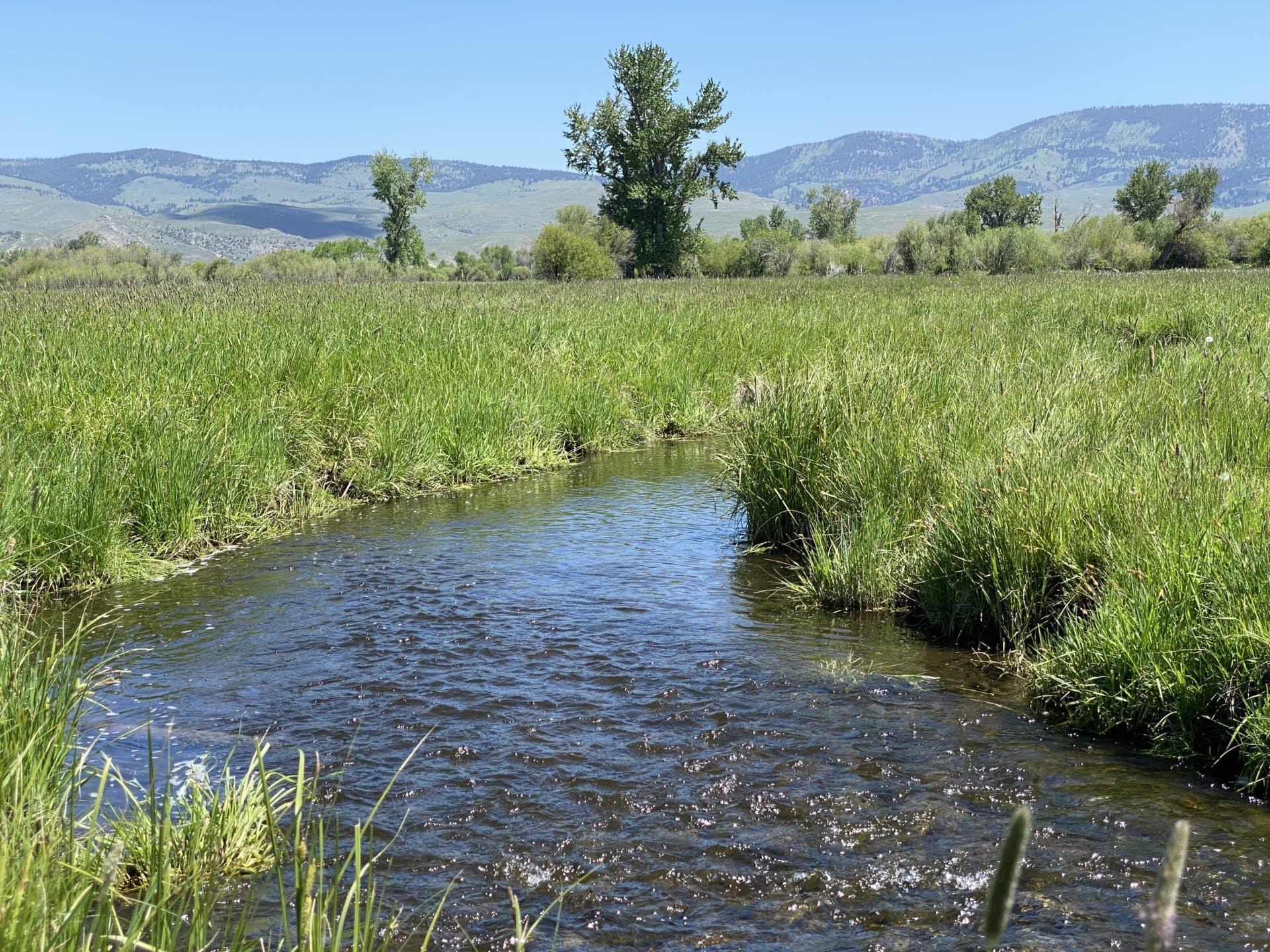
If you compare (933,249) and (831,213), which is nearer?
(933,249)

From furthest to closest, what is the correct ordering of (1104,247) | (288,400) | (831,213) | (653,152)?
(831,213) → (1104,247) → (653,152) → (288,400)

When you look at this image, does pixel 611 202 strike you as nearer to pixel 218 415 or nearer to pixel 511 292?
pixel 511 292

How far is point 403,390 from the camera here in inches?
448

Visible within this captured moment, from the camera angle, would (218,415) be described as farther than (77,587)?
Yes

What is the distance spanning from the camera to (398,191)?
100 metres

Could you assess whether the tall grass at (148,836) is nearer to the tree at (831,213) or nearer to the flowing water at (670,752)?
the flowing water at (670,752)

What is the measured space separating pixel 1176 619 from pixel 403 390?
339 inches

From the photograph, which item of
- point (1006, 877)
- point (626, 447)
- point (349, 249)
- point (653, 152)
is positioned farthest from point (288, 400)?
point (349, 249)

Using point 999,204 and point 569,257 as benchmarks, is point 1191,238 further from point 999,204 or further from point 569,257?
point 569,257

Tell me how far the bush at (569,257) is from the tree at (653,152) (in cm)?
926

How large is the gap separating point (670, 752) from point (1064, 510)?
2841 millimetres

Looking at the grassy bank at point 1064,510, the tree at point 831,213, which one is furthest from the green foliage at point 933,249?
the tree at point 831,213

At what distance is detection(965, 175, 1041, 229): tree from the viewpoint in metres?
105

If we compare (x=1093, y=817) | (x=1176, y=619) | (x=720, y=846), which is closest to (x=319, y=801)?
(x=720, y=846)
